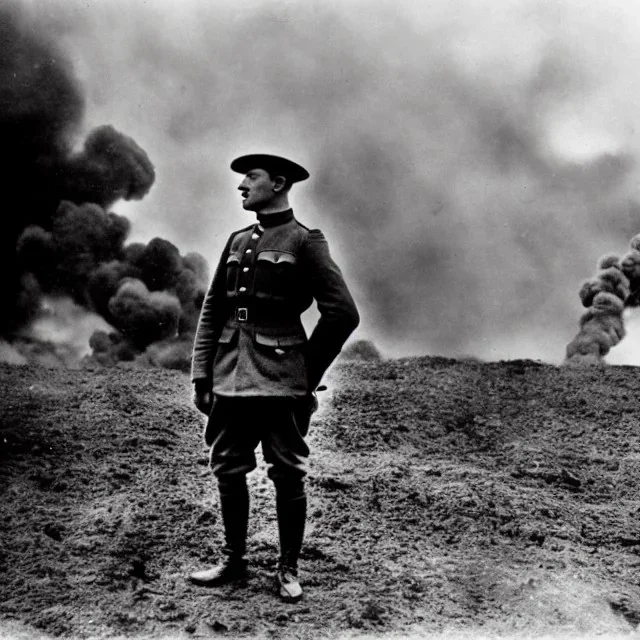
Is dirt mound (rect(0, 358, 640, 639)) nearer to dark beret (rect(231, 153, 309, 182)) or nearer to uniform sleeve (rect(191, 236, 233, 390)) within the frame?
uniform sleeve (rect(191, 236, 233, 390))

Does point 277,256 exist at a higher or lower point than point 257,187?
lower

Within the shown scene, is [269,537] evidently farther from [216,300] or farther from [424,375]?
[424,375]

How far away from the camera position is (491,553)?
3.25 m

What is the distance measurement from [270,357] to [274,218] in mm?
584

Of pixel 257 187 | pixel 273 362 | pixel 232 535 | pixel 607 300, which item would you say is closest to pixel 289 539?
pixel 232 535

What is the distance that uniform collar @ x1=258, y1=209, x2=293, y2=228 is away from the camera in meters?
2.74

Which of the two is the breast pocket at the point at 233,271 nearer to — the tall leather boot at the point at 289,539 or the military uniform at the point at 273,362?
the military uniform at the point at 273,362

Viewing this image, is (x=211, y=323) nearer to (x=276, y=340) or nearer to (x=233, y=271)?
(x=233, y=271)

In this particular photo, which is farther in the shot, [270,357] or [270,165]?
[270,165]

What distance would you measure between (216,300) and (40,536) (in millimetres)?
1428

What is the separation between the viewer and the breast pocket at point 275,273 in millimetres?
2648

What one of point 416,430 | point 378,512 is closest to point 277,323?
point 378,512

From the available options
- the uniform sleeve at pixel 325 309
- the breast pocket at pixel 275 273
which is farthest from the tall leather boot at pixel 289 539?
the breast pocket at pixel 275 273

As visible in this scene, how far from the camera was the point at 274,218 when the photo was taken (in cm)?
275
